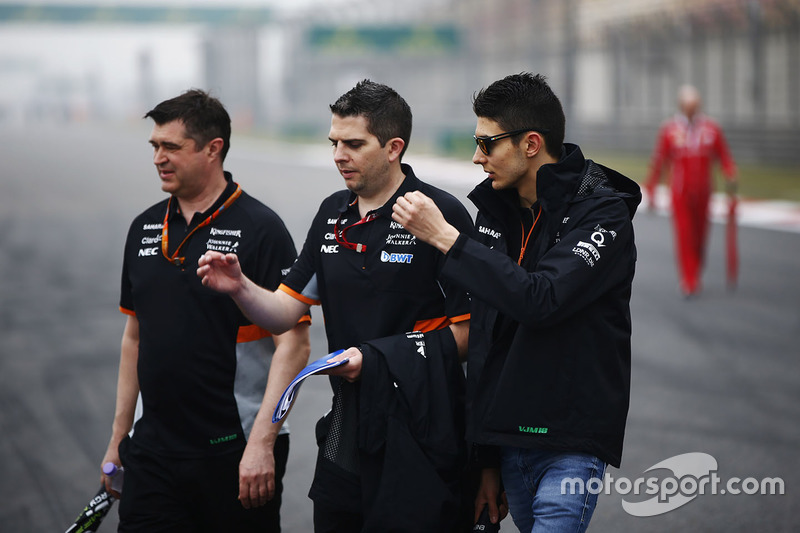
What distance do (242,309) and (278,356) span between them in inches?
11.8

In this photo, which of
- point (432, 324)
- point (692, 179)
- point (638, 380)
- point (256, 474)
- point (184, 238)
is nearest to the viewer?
point (432, 324)

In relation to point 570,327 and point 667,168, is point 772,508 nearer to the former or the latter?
point 570,327

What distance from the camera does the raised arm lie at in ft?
10.3

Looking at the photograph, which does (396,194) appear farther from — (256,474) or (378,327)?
(256,474)

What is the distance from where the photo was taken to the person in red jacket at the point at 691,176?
10.8m

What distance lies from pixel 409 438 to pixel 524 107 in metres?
1.06

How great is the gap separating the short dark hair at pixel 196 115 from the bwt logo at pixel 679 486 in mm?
2894

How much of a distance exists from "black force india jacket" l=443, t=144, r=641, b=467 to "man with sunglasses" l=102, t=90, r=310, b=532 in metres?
0.82

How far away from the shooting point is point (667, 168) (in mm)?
11477

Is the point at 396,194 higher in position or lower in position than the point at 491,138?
lower

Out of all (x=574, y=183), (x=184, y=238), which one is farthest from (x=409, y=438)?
(x=184, y=238)

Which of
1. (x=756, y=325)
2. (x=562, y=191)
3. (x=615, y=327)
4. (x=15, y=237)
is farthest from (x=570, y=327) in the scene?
(x=15, y=237)

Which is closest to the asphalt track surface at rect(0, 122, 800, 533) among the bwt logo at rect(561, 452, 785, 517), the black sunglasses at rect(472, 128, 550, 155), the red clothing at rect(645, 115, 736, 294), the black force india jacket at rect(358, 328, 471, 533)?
the bwt logo at rect(561, 452, 785, 517)

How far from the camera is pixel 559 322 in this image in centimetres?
291
